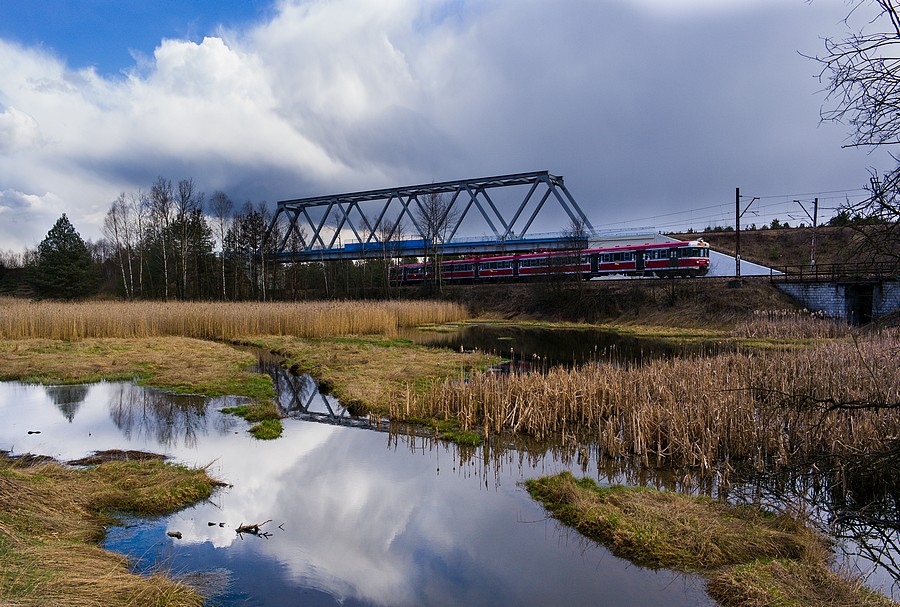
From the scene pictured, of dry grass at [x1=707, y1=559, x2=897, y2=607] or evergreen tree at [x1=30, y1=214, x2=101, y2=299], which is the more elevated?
evergreen tree at [x1=30, y1=214, x2=101, y2=299]

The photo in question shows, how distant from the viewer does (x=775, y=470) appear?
8.41 meters

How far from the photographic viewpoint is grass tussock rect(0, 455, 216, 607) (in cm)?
424

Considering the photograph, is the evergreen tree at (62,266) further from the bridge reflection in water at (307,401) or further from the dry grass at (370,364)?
the bridge reflection in water at (307,401)

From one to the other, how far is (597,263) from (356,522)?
142 feet

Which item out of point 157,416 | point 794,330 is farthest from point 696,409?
point 794,330

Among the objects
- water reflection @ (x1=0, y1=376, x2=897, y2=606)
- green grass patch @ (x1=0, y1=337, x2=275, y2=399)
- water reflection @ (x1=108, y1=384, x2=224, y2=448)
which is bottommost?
water reflection @ (x1=0, y1=376, x2=897, y2=606)

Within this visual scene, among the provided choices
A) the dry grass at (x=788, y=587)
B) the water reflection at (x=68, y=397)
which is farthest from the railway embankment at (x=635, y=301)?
the water reflection at (x=68, y=397)

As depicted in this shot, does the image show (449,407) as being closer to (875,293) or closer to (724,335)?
(724,335)

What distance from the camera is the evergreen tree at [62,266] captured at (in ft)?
159

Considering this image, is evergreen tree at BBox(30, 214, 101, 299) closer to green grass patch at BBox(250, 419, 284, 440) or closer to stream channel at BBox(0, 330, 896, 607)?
stream channel at BBox(0, 330, 896, 607)

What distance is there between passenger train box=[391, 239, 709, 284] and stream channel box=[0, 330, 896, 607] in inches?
1440

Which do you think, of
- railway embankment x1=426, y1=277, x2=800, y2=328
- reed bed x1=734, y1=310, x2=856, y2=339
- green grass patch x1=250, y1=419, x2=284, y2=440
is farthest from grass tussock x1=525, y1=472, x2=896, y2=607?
railway embankment x1=426, y1=277, x2=800, y2=328

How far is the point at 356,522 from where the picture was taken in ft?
24.2

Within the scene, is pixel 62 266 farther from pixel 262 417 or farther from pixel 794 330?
pixel 794 330
